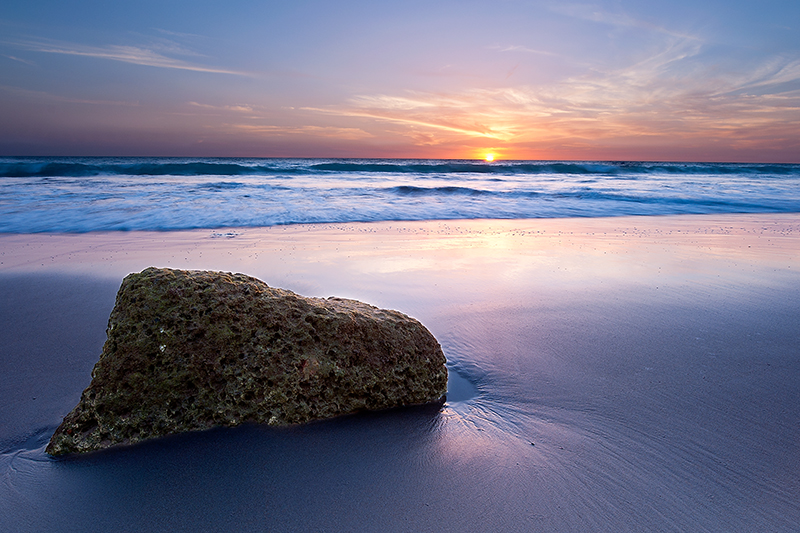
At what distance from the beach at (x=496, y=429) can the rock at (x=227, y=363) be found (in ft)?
0.29

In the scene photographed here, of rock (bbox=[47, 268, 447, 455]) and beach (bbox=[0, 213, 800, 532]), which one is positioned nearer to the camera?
beach (bbox=[0, 213, 800, 532])

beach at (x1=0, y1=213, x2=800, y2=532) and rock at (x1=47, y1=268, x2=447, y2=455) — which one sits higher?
rock at (x1=47, y1=268, x2=447, y2=455)

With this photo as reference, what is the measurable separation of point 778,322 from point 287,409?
12.1 ft

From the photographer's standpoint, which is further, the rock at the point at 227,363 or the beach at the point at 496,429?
the rock at the point at 227,363

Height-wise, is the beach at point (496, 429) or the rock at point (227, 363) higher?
the rock at point (227, 363)

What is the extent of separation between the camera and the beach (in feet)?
5.38

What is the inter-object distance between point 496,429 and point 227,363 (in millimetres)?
1283

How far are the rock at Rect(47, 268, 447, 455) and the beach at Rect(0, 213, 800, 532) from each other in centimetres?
9

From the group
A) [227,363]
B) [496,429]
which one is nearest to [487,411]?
[496,429]

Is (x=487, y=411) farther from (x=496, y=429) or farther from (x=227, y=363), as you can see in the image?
(x=227, y=363)

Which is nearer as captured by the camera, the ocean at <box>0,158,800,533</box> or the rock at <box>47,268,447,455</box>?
the ocean at <box>0,158,800,533</box>

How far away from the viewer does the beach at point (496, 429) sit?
1.64m

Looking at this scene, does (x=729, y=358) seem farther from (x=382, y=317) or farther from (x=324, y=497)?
(x=324, y=497)

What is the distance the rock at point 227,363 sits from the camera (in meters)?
1.98
